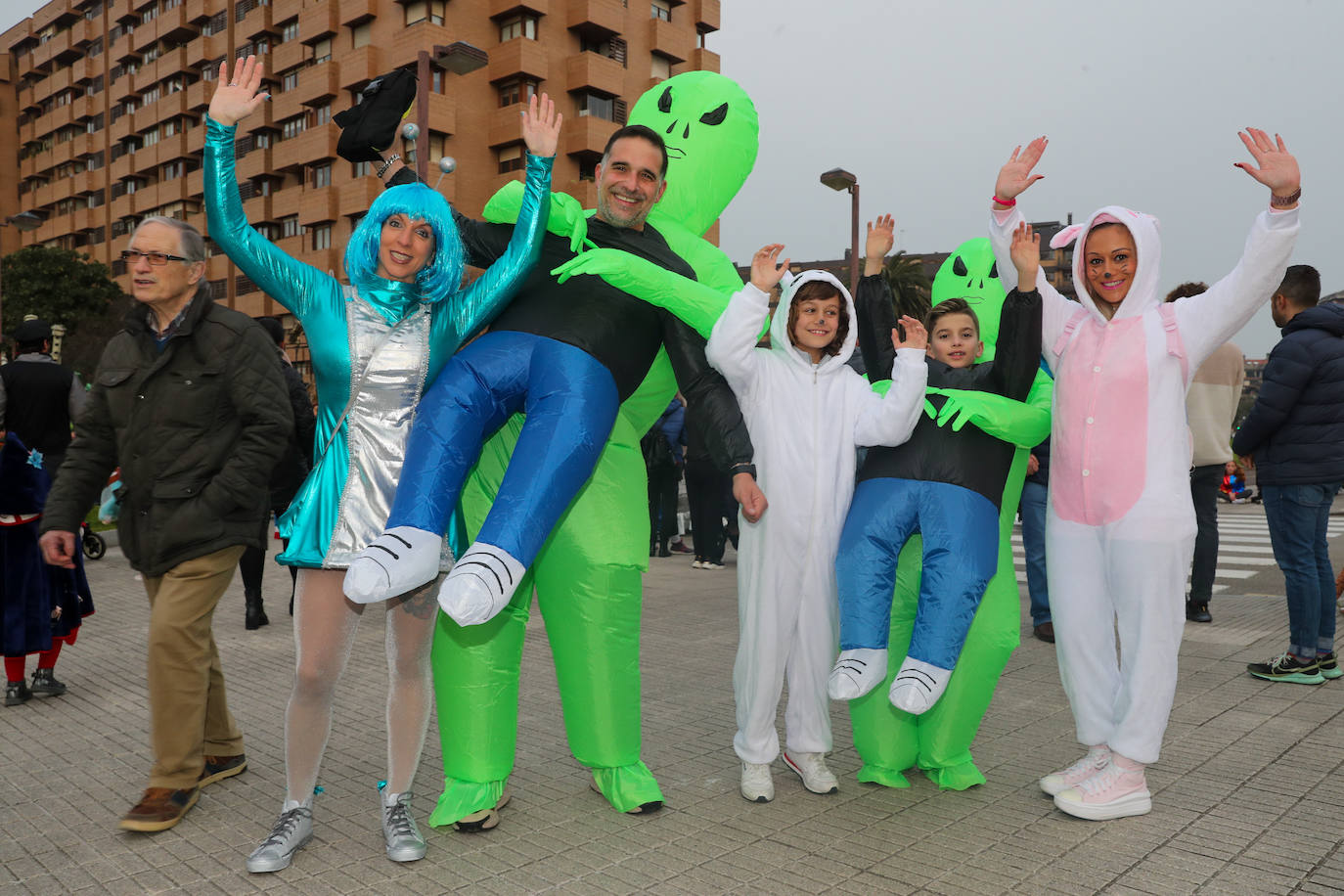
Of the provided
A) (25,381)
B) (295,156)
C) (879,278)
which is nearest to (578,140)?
(295,156)

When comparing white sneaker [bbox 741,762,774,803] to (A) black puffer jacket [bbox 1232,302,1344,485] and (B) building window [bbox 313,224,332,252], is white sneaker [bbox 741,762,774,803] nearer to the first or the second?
(A) black puffer jacket [bbox 1232,302,1344,485]

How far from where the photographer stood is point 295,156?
34281 mm

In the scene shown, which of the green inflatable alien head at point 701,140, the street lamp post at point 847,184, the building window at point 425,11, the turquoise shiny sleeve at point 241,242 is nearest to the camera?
the turquoise shiny sleeve at point 241,242

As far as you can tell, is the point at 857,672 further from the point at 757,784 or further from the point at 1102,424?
the point at 1102,424

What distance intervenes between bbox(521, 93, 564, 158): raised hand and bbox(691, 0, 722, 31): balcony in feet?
116

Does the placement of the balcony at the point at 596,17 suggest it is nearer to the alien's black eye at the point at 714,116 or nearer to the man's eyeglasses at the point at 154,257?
the alien's black eye at the point at 714,116

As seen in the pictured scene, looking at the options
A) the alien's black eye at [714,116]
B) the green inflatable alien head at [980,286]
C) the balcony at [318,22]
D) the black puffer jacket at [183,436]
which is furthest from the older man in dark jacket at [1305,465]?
the balcony at [318,22]

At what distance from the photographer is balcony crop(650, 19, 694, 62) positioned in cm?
3378

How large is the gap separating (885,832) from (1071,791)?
0.65 meters

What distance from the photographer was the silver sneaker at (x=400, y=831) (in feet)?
9.27

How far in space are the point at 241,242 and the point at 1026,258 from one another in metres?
2.45

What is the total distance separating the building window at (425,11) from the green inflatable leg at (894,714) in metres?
31.1

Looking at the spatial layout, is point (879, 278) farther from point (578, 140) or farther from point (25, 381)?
point (578, 140)

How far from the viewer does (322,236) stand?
111 ft
